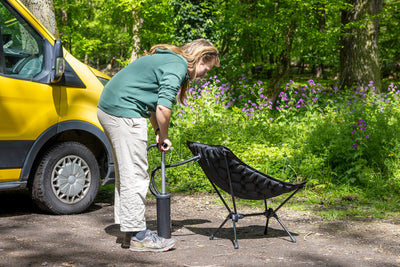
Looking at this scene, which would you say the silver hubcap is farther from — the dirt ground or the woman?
the woman

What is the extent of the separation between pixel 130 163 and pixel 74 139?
5.81 ft

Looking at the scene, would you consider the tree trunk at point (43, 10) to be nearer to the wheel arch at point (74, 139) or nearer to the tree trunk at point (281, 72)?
the wheel arch at point (74, 139)

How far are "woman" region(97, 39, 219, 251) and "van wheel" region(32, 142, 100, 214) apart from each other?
4.64 ft

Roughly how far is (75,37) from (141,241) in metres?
19.1

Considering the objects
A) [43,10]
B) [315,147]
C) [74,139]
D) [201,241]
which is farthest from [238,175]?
[43,10]

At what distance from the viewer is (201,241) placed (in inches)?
176

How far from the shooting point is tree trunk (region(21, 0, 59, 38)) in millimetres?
7883

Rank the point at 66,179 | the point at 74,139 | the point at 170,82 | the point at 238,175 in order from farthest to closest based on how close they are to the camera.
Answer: the point at 74,139
the point at 66,179
the point at 238,175
the point at 170,82

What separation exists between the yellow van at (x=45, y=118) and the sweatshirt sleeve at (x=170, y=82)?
1.66 m

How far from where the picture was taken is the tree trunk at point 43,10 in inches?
310

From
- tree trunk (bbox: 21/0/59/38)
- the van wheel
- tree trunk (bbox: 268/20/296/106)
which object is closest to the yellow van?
the van wheel

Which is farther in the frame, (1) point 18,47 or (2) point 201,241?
(1) point 18,47

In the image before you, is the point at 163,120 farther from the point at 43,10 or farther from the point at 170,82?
the point at 43,10

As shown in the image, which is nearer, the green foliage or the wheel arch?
the wheel arch
